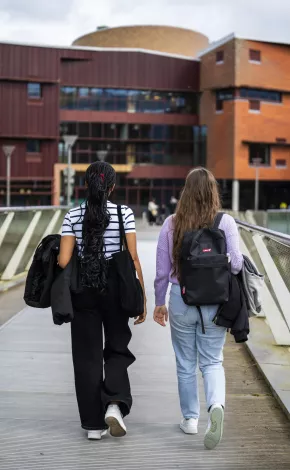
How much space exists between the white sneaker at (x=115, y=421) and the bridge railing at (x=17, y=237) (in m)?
7.09

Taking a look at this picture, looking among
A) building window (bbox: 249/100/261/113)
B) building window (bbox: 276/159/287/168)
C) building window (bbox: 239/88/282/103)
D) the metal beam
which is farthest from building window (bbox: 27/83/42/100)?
the metal beam

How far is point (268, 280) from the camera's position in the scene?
8.27m

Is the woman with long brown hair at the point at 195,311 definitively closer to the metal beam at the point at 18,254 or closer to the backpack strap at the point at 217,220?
the backpack strap at the point at 217,220

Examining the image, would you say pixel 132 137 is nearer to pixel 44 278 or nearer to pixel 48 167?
pixel 48 167

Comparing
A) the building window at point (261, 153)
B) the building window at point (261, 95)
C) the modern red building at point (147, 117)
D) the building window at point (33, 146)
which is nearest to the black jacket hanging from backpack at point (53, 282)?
the modern red building at point (147, 117)

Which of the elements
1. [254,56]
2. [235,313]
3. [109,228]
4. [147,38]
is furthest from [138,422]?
[147,38]

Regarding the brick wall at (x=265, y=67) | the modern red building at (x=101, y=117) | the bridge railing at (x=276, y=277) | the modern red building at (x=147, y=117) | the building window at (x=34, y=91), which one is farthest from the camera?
the brick wall at (x=265, y=67)

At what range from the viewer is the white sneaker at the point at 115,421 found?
456 cm

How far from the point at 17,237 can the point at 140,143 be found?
52.1 metres

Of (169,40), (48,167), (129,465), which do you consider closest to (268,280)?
(129,465)

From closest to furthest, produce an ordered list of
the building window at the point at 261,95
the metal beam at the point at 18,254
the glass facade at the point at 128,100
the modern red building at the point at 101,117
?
the metal beam at the point at 18,254 → the modern red building at the point at 101,117 → the building window at the point at 261,95 → the glass facade at the point at 128,100

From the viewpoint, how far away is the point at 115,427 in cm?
460

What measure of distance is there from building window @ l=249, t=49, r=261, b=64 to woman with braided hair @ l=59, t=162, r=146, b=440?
57.1m

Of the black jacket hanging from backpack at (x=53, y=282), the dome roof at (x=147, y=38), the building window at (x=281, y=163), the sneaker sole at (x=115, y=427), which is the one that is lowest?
the sneaker sole at (x=115, y=427)
